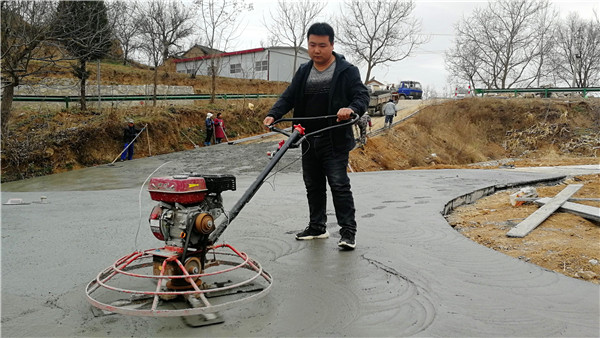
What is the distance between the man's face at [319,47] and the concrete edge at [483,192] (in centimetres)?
285

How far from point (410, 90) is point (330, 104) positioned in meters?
42.2

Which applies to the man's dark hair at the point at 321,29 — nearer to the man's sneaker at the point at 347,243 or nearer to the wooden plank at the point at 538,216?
the man's sneaker at the point at 347,243

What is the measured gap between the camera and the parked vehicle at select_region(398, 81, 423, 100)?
4419cm

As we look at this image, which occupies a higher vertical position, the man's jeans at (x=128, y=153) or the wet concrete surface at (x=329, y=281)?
the wet concrete surface at (x=329, y=281)

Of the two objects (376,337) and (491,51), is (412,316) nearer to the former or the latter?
(376,337)

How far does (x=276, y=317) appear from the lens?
8.49ft

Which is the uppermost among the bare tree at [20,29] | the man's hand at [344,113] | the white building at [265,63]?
the white building at [265,63]

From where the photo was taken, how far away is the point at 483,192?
764cm

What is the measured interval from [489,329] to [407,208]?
3.58 metres

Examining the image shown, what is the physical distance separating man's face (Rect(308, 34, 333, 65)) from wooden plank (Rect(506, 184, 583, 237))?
8.38 feet

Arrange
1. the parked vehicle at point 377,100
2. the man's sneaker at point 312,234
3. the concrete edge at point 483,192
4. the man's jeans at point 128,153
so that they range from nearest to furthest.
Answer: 1. the man's sneaker at point 312,234
2. the concrete edge at point 483,192
3. the man's jeans at point 128,153
4. the parked vehicle at point 377,100

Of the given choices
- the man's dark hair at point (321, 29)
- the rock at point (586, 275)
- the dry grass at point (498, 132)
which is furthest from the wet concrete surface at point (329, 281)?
the dry grass at point (498, 132)

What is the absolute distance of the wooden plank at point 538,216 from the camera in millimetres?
4582

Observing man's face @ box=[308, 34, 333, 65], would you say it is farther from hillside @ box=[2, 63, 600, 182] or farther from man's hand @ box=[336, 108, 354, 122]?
hillside @ box=[2, 63, 600, 182]
